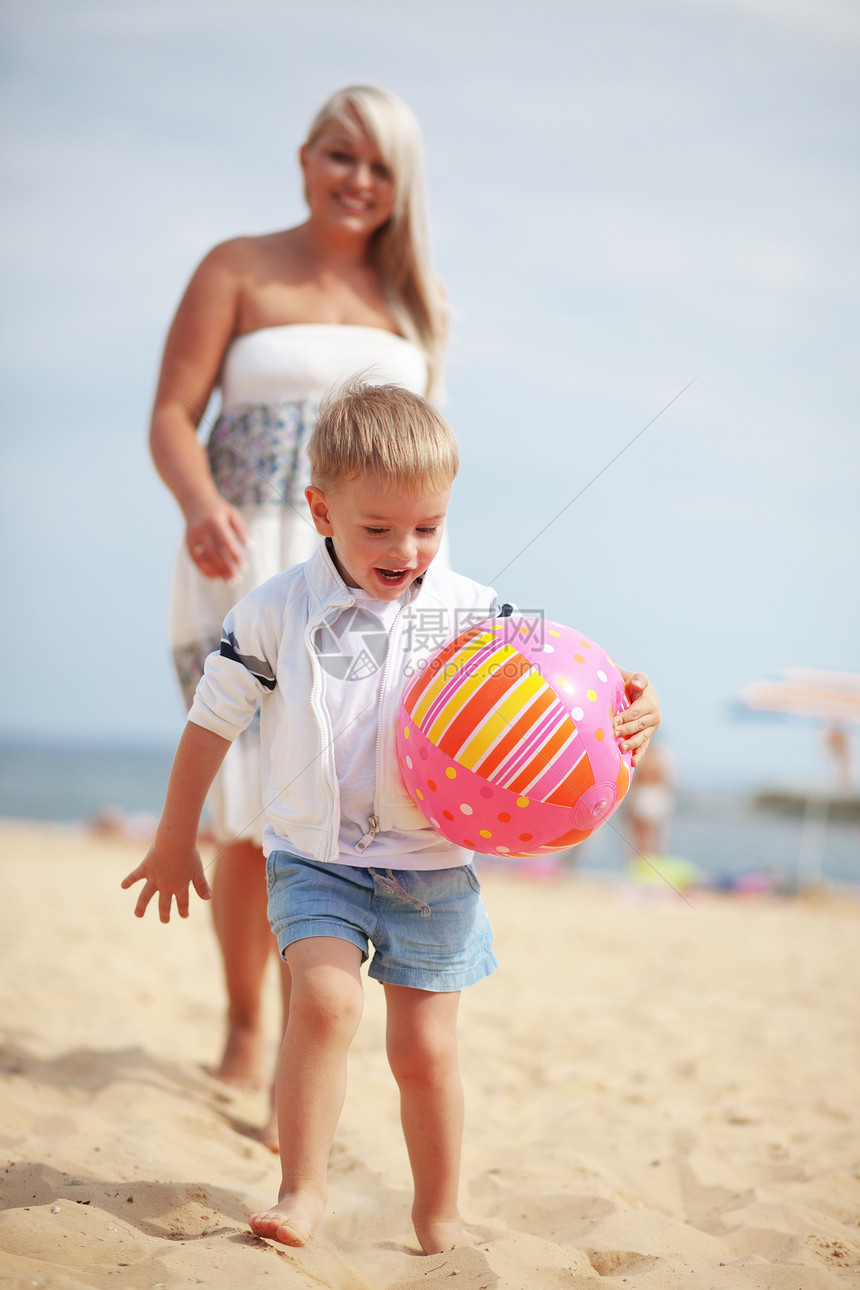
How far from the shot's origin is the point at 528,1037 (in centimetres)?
417

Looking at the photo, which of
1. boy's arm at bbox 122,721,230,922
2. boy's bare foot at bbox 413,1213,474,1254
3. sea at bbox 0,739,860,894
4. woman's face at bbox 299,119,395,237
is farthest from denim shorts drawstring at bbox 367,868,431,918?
sea at bbox 0,739,860,894

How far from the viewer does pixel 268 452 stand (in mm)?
2857

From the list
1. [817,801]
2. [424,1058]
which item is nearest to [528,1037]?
[424,1058]

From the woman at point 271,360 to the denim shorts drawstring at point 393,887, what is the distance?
809 mm

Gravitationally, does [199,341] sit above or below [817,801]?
above

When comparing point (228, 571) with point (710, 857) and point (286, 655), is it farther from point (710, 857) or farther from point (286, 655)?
point (710, 857)

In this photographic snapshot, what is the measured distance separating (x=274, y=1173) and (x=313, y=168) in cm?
260

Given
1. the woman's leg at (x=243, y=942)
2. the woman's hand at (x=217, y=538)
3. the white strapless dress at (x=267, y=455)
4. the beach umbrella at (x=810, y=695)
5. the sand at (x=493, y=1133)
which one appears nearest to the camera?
the sand at (x=493, y=1133)

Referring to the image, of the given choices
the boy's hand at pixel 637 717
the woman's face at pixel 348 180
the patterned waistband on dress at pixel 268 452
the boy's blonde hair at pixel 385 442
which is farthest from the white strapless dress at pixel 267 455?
the boy's hand at pixel 637 717

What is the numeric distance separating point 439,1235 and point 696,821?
24.1 m

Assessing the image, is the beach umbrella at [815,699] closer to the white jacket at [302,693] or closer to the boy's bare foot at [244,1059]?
the boy's bare foot at [244,1059]

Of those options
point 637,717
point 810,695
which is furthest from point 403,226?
point 810,695

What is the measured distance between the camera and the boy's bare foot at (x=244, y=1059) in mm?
3162

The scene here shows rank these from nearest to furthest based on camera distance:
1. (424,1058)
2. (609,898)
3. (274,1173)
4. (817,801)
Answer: (424,1058)
(274,1173)
(609,898)
(817,801)
